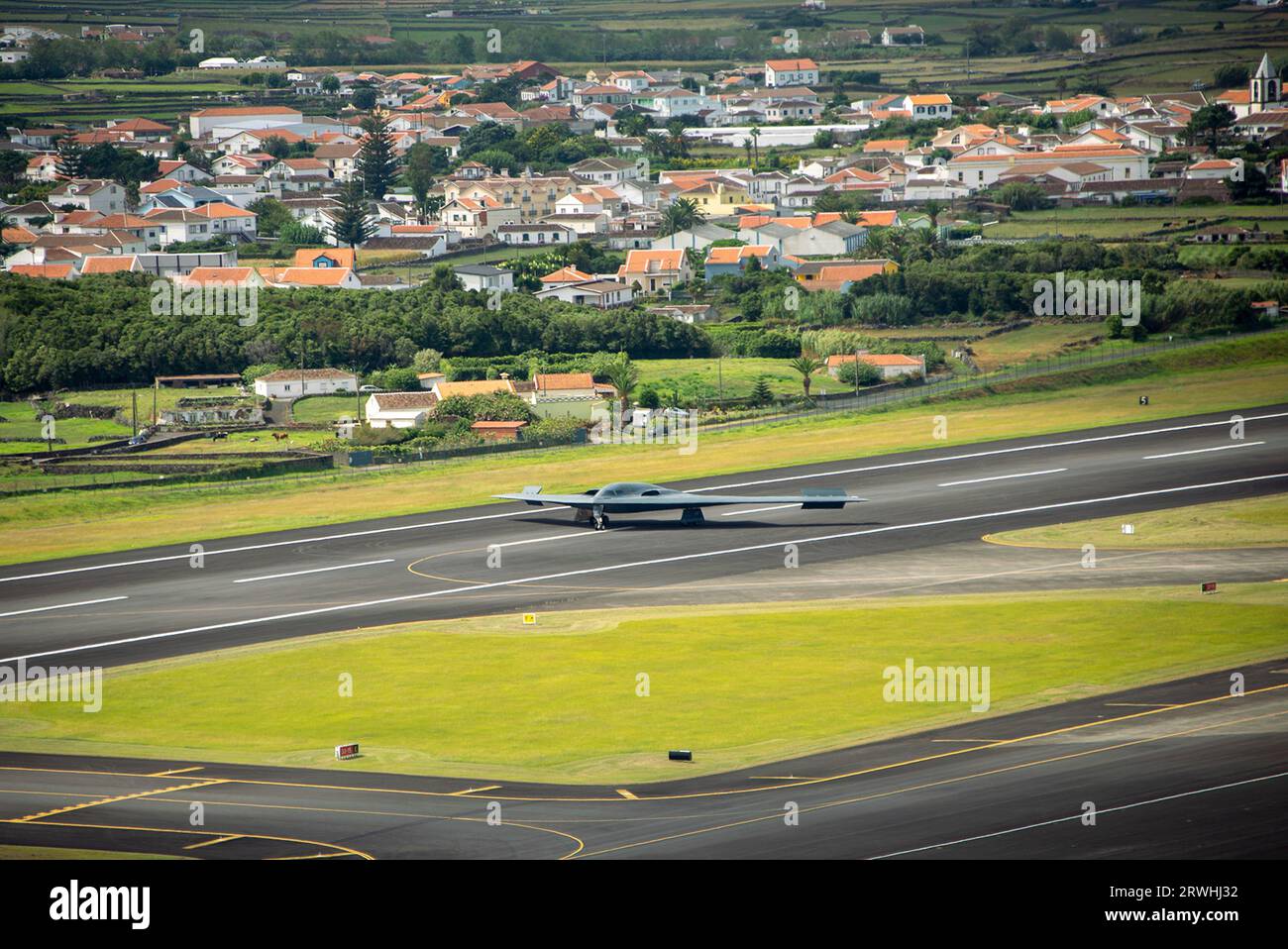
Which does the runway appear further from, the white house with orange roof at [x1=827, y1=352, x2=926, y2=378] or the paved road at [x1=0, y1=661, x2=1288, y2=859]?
the white house with orange roof at [x1=827, y1=352, x2=926, y2=378]

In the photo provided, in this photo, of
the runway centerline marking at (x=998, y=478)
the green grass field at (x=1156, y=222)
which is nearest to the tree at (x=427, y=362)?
the runway centerline marking at (x=998, y=478)

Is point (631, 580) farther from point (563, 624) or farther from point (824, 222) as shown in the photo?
point (824, 222)

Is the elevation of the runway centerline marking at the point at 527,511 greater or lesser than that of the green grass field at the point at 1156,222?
lesser

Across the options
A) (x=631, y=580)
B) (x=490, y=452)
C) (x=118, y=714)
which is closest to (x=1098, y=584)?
(x=631, y=580)

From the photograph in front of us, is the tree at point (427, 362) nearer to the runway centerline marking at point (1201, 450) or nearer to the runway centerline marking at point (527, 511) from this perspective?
the runway centerline marking at point (527, 511)

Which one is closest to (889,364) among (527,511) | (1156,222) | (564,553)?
(527,511)

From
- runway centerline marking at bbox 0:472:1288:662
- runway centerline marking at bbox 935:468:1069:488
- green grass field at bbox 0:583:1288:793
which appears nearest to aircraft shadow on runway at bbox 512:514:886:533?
runway centerline marking at bbox 0:472:1288:662
